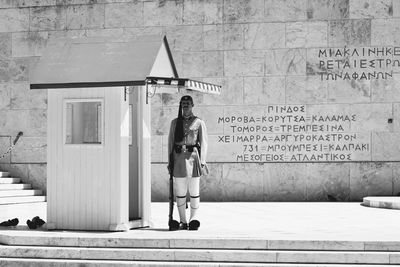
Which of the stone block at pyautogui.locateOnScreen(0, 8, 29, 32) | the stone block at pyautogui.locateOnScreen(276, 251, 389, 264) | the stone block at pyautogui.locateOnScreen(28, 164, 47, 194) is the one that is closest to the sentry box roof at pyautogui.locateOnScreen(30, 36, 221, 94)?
the stone block at pyautogui.locateOnScreen(276, 251, 389, 264)

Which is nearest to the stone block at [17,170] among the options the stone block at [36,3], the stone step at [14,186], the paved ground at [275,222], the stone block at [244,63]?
the stone step at [14,186]

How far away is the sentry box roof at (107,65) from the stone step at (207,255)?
8.22 feet

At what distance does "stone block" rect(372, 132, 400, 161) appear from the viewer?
18984 mm

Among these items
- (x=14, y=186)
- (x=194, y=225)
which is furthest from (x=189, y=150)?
(x=14, y=186)

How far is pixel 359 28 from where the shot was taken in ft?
62.9

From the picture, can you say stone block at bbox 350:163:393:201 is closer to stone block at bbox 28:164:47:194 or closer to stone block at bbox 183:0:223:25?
stone block at bbox 183:0:223:25

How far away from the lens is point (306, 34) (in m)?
19.3

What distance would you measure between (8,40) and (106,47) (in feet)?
29.9

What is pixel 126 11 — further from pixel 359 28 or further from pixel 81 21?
pixel 359 28

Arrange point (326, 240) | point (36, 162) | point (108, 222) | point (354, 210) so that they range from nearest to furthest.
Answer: point (326, 240) → point (108, 222) → point (354, 210) → point (36, 162)

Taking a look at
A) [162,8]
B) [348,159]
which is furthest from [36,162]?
[348,159]

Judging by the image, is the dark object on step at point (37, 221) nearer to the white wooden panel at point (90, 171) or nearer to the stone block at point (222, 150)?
the white wooden panel at point (90, 171)

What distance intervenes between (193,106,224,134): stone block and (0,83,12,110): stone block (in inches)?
195

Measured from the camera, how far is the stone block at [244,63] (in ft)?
63.6
